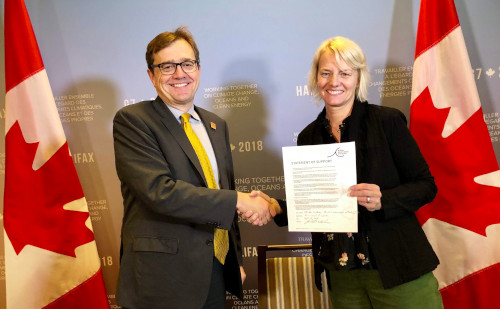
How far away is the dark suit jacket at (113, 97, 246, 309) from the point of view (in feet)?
5.21

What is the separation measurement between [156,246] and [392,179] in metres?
1.08

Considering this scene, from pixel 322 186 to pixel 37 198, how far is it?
73.7 inches

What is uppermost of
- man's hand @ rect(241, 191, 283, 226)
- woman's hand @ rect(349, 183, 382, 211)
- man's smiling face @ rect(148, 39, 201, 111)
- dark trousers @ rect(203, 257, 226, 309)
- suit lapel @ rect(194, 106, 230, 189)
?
man's smiling face @ rect(148, 39, 201, 111)

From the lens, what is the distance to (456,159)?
226 centimetres

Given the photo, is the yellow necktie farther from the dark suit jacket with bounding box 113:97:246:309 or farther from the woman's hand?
the woman's hand

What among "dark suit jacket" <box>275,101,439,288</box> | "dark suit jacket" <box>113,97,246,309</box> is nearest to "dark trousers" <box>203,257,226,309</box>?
"dark suit jacket" <box>113,97,246,309</box>

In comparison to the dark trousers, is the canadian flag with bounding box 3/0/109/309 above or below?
above

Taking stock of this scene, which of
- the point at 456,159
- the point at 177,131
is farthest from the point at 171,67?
the point at 456,159

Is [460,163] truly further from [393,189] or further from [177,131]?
[177,131]

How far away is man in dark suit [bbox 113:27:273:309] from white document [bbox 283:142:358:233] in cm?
28

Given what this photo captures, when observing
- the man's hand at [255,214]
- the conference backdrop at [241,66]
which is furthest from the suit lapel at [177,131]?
the conference backdrop at [241,66]

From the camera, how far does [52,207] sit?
2.41m

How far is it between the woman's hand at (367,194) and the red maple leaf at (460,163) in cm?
101

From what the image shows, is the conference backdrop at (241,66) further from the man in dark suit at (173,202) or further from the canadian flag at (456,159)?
the man in dark suit at (173,202)
